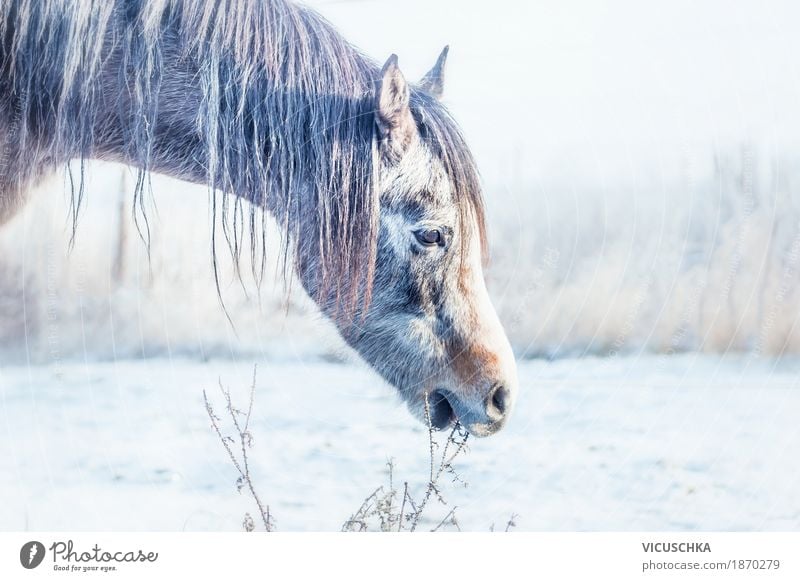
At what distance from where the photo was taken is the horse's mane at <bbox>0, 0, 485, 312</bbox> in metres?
1.43

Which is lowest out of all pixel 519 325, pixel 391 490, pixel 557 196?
pixel 391 490

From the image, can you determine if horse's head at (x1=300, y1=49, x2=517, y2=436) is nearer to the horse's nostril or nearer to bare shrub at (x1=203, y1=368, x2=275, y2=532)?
the horse's nostril

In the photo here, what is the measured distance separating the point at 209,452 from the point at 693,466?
0.99 m

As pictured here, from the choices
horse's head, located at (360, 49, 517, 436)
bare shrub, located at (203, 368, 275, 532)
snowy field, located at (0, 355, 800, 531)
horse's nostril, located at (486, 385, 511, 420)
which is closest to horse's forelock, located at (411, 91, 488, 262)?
horse's head, located at (360, 49, 517, 436)

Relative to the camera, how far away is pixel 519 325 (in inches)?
64.4

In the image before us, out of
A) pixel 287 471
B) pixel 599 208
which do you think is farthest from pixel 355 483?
pixel 599 208

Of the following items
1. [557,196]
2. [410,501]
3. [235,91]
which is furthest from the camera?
[557,196]

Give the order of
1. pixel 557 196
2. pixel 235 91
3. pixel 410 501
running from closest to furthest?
pixel 235 91
pixel 410 501
pixel 557 196

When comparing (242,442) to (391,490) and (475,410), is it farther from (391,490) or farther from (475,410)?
(475,410)

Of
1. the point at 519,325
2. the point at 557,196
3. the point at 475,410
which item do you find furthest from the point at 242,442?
the point at 557,196

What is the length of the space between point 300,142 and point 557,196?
0.56 meters

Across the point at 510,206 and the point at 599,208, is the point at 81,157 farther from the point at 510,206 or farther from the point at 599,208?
the point at 599,208

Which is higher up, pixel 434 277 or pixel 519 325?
pixel 434 277

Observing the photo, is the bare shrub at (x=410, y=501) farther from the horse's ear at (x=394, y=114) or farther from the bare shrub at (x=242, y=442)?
the horse's ear at (x=394, y=114)
